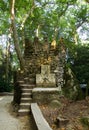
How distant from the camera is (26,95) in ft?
33.3

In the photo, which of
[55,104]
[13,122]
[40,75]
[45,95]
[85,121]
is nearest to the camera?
[85,121]

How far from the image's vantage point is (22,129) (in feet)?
22.4

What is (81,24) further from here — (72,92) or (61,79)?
(72,92)

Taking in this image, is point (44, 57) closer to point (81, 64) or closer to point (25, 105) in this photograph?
point (25, 105)

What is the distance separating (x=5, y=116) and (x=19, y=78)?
4.00 meters

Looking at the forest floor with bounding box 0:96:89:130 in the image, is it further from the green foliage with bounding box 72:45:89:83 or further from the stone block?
the green foliage with bounding box 72:45:89:83

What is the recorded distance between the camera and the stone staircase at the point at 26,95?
8.93m

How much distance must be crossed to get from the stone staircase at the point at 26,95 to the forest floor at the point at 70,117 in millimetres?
Answer: 642

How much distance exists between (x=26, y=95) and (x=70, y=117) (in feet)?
9.89

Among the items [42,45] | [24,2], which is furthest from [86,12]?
[42,45]

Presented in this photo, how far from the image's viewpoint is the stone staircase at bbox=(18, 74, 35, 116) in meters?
8.93

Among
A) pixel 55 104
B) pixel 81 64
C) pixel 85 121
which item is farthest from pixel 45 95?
pixel 81 64

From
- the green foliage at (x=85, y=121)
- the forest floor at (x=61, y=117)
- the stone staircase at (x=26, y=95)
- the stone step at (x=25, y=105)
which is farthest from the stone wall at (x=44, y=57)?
the green foliage at (x=85, y=121)

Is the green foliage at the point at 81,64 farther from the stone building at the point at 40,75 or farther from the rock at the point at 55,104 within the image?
the rock at the point at 55,104
